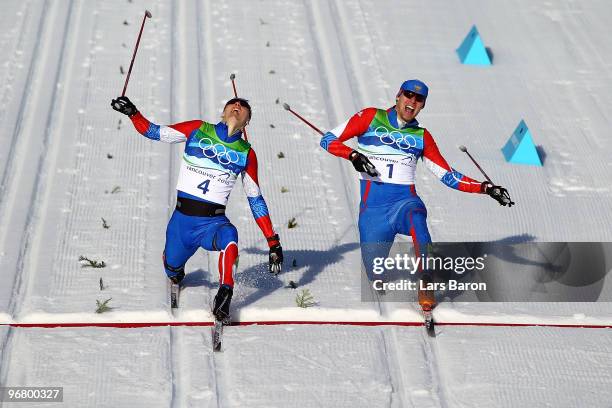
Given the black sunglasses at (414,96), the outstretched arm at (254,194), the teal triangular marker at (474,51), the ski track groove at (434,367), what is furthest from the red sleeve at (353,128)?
the teal triangular marker at (474,51)

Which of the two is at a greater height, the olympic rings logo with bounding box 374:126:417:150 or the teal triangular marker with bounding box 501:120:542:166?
the olympic rings logo with bounding box 374:126:417:150

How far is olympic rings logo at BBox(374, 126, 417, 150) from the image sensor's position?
7641 millimetres

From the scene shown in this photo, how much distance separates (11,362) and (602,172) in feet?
18.6

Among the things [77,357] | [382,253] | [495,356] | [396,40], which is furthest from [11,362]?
[396,40]

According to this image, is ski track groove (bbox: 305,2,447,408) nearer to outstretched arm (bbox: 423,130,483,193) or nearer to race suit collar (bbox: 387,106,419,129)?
outstretched arm (bbox: 423,130,483,193)

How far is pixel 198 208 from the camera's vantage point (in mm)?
7309

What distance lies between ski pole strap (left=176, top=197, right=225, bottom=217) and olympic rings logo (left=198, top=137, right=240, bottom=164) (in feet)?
0.98

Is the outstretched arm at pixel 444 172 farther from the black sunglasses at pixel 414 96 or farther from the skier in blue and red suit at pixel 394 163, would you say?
the black sunglasses at pixel 414 96

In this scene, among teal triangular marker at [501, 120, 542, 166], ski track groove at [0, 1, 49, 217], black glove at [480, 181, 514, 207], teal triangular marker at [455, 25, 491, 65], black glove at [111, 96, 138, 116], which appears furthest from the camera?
teal triangular marker at [455, 25, 491, 65]

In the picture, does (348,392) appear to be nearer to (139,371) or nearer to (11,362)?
(139,371)

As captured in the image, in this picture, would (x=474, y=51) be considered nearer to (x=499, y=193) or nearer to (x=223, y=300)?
(x=499, y=193)

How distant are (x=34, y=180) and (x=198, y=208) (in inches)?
103

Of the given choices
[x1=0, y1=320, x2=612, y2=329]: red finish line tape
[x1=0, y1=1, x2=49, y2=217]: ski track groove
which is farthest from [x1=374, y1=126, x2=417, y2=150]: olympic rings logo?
[x1=0, y1=1, x2=49, y2=217]: ski track groove

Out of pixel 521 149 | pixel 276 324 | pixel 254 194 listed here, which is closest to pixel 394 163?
pixel 254 194
